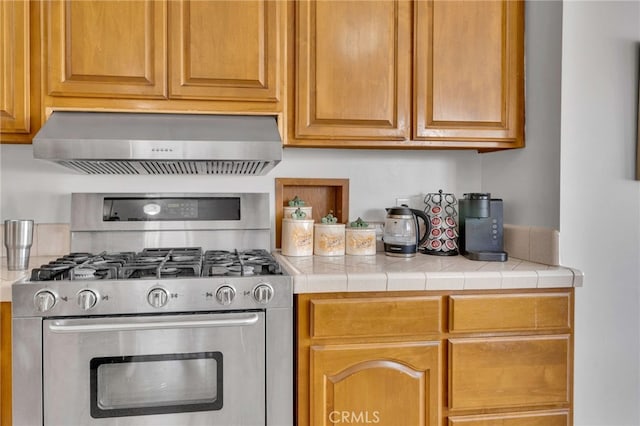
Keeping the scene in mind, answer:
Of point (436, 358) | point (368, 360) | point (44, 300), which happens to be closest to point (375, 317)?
point (368, 360)

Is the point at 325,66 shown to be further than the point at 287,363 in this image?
Yes

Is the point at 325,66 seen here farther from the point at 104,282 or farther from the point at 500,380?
the point at 500,380

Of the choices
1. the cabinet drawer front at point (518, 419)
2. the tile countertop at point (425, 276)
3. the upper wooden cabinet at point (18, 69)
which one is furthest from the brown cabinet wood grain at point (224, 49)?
the cabinet drawer front at point (518, 419)

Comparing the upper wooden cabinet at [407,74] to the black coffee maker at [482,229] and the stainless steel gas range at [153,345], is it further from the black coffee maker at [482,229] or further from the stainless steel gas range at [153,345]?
the stainless steel gas range at [153,345]

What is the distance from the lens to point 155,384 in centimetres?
149

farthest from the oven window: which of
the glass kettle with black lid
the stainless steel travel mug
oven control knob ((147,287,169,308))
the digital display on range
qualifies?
the glass kettle with black lid

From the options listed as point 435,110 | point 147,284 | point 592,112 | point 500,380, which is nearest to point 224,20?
point 435,110

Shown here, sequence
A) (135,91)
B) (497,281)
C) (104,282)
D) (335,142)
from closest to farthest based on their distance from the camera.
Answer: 1. (104,282)
2. (497,281)
3. (135,91)
4. (335,142)

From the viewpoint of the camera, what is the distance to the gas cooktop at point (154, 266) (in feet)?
4.96

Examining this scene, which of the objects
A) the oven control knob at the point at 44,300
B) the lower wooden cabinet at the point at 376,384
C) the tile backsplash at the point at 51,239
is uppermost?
the tile backsplash at the point at 51,239

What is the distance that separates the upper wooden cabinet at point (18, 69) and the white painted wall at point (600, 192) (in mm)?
1925

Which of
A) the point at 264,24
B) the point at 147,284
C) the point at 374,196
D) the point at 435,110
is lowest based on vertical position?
the point at 147,284

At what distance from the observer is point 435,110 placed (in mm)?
1911

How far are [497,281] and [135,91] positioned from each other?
145 cm
